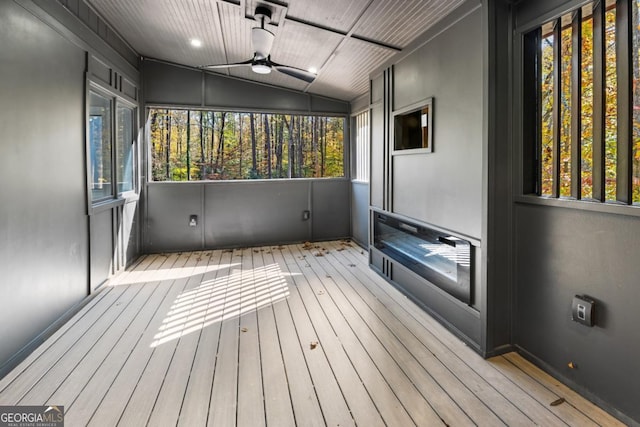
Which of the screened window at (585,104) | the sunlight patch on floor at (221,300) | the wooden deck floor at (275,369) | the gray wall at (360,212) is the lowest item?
the wooden deck floor at (275,369)

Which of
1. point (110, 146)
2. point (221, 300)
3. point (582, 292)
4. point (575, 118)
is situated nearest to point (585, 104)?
point (575, 118)

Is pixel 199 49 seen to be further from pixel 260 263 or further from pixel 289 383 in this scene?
pixel 289 383

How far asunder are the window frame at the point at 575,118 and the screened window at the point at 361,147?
3.36m

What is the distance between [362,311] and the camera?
3.20 metres

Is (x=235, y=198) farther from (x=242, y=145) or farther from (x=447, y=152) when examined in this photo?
(x=447, y=152)

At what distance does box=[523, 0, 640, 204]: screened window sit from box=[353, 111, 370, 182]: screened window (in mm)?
3407

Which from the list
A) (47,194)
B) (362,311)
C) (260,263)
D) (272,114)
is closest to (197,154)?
(272,114)

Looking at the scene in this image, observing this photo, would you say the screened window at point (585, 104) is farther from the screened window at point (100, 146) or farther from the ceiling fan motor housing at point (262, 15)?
the screened window at point (100, 146)

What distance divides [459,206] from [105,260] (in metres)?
3.84

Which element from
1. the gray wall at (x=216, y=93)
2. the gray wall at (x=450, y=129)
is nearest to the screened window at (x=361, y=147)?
the gray wall at (x=216, y=93)

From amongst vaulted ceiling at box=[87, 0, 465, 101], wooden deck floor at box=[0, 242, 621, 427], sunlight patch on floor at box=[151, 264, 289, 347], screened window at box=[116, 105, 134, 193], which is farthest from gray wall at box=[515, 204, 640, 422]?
screened window at box=[116, 105, 134, 193]

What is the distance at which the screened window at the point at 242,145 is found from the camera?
554 centimetres

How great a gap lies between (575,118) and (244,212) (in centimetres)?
477

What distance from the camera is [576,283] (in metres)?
2.01
